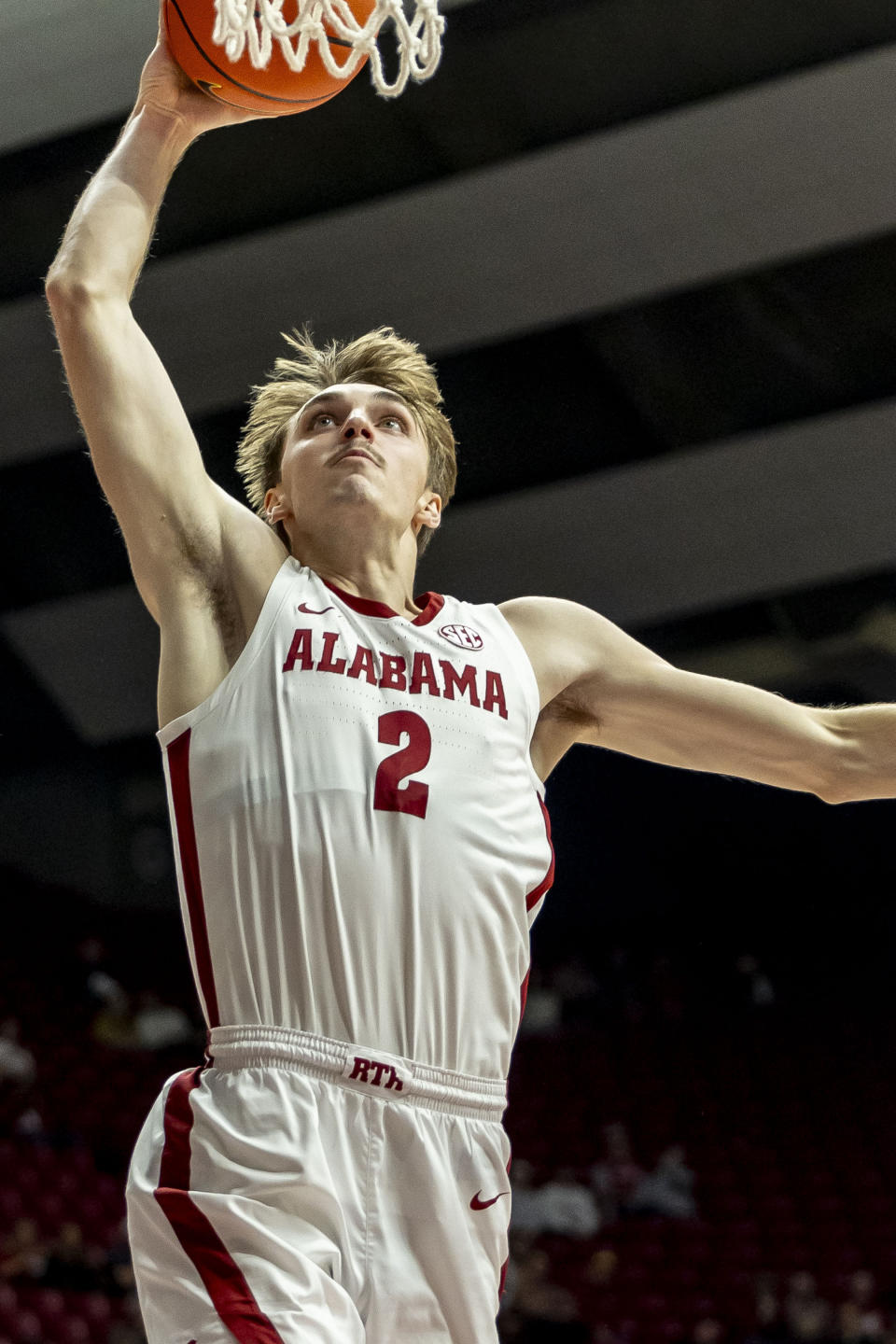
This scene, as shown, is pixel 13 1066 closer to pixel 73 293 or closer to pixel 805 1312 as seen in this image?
pixel 805 1312

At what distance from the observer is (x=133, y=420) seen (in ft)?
7.41

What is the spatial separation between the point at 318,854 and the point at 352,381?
3.40 ft


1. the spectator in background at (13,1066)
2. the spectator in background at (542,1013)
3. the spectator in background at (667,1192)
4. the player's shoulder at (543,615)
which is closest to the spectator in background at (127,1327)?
the spectator in background at (13,1066)

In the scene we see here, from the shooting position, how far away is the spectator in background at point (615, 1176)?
31.6 ft

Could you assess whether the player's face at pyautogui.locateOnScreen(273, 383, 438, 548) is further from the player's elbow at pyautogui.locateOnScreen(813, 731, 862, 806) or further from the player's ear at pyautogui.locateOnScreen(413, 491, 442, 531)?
the player's elbow at pyautogui.locateOnScreen(813, 731, 862, 806)

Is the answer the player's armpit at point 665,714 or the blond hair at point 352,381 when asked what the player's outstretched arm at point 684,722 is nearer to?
the player's armpit at point 665,714

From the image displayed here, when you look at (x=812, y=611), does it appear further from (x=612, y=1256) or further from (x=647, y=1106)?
(x=612, y=1256)

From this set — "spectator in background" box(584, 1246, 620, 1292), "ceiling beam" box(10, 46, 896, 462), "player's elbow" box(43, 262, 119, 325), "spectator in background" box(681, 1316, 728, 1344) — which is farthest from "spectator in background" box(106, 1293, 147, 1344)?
"player's elbow" box(43, 262, 119, 325)

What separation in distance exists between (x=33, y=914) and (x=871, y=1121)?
272 inches

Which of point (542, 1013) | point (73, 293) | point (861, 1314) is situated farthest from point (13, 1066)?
point (73, 293)

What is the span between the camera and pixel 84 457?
35.5ft

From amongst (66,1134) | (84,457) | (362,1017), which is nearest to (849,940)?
(66,1134)

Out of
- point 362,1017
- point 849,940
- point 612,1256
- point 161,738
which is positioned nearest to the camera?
point 362,1017

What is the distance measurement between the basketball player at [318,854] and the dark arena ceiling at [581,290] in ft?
21.6
